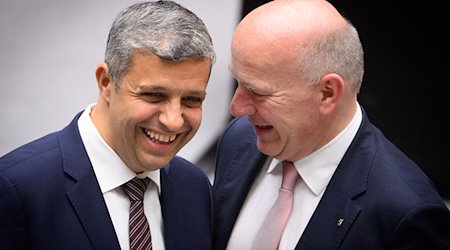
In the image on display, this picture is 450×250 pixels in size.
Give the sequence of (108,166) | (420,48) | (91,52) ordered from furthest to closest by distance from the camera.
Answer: (91,52), (420,48), (108,166)

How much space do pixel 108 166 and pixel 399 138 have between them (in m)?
1.65

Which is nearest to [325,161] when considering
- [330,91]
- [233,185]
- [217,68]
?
[330,91]

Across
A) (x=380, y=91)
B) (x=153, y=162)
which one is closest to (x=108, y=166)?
(x=153, y=162)

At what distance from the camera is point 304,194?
2.31 meters

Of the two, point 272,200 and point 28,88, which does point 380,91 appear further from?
point 28,88

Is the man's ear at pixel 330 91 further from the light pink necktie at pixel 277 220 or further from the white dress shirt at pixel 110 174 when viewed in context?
the white dress shirt at pixel 110 174

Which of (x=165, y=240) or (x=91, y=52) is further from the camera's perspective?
(x=91, y=52)

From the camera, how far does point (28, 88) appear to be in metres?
3.57

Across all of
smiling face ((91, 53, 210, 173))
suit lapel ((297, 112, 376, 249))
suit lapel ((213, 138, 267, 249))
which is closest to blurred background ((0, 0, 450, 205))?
suit lapel ((213, 138, 267, 249))

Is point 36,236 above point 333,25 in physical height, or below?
below

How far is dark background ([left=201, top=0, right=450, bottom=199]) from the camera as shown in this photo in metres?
3.17

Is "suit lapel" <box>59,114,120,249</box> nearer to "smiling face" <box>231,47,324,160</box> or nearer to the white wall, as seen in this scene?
"smiling face" <box>231,47,324,160</box>

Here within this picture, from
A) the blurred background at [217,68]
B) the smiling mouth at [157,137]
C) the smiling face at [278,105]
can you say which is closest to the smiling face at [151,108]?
the smiling mouth at [157,137]

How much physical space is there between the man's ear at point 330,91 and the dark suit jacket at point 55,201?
534mm
